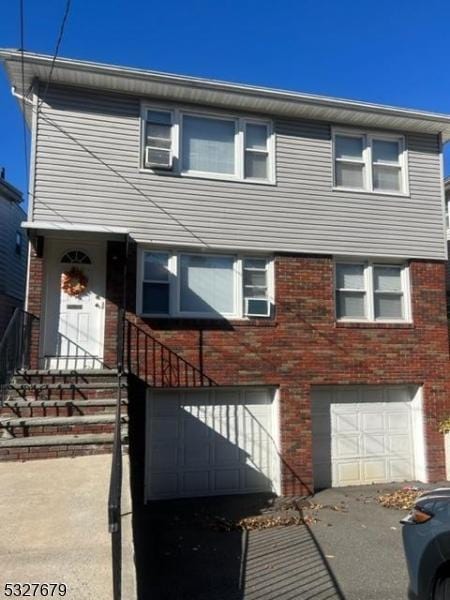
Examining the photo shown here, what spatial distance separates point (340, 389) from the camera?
991 cm

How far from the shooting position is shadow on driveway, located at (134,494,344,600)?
5.05 meters

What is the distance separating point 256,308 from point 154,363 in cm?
220

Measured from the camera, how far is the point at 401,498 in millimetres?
8625

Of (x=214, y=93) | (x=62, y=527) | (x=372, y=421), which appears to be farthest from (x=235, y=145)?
(x=62, y=527)

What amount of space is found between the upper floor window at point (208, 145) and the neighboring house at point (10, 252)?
21.5 ft

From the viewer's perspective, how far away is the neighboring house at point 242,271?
8852mm

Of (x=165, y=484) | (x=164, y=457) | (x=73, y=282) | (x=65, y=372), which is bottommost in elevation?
(x=165, y=484)

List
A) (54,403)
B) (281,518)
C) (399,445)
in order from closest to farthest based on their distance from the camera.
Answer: (54,403) → (281,518) → (399,445)

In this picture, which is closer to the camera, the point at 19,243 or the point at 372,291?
the point at 372,291

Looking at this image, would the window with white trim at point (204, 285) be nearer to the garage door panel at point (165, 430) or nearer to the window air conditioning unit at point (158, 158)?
the window air conditioning unit at point (158, 158)

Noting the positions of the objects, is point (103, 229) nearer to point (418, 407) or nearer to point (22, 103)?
point (22, 103)

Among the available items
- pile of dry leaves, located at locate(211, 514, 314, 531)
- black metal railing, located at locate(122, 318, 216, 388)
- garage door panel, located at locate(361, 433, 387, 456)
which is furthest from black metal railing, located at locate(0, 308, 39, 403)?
garage door panel, located at locate(361, 433, 387, 456)

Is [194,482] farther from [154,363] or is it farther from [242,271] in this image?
[242,271]

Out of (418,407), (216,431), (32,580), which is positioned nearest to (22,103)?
(216,431)
